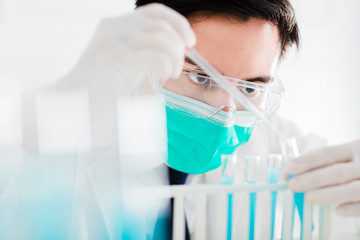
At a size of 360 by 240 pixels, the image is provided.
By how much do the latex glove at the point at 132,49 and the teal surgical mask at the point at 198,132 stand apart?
0.25m

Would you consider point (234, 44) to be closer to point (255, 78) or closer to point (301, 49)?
point (255, 78)

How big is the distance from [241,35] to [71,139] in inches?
18.3

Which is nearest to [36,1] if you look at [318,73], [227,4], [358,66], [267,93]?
[227,4]

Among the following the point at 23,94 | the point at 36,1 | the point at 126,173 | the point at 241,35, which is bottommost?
the point at 126,173

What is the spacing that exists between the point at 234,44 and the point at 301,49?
109 centimetres

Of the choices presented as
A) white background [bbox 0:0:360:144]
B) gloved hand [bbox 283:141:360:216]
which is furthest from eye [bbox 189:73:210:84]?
white background [bbox 0:0:360:144]

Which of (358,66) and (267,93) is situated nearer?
(267,93)

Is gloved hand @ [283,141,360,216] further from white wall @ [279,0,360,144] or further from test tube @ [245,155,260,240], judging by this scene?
white wall @ [279,0,360,144]

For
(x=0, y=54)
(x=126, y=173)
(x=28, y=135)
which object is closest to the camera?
(x=28, y=135)

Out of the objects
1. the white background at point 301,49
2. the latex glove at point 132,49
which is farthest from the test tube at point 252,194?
the white background at point 301,49

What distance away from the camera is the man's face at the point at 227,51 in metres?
0.81

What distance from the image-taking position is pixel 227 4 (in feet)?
2.78

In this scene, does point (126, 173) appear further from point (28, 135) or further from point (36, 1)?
point (36, 1)

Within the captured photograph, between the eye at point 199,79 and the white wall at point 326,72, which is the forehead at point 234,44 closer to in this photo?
the eye at point 199,79
